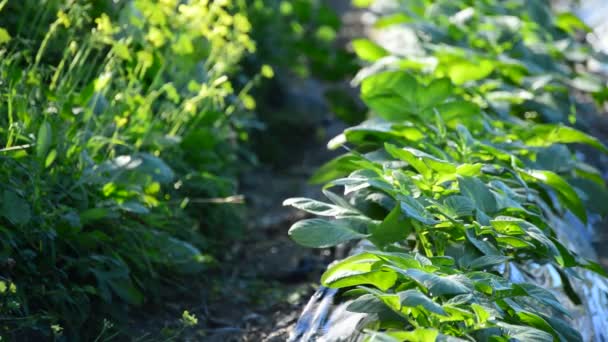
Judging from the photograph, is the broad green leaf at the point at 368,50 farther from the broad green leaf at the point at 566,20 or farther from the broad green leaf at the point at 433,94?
the broad green leaf at the point at 566,20

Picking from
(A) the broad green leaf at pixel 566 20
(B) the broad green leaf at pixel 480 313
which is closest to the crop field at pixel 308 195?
(B) the broad green leaf at pixel 480 313

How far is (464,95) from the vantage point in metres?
3.26

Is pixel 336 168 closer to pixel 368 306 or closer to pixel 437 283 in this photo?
pixel 368 306

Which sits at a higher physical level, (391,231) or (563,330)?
(391,231)

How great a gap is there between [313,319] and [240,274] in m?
1.16

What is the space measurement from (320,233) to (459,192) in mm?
366

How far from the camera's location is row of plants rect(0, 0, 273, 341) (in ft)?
7.48

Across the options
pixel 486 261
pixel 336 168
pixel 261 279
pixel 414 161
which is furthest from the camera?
pixel 261 279

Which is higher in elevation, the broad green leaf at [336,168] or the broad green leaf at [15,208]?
the broad green leaf at [15,208]

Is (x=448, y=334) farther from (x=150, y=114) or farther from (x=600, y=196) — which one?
(x=150, y=114)

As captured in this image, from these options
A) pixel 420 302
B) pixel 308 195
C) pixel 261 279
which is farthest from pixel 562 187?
pixel 308 195

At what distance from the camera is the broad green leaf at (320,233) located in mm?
2059

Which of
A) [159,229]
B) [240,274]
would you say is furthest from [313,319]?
[240,274]

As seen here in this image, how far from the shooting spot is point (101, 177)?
2.49 m
